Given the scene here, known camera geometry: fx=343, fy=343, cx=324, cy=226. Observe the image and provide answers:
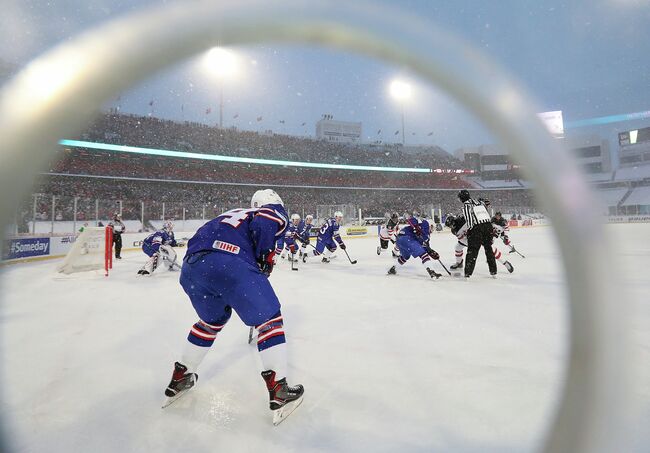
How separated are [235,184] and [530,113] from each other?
26050 mm

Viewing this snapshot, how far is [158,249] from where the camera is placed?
23.6ft

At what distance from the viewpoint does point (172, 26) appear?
0.50 meters

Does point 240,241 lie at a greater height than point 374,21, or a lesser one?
lesser

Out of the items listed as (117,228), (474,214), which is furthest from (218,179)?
(474,214)

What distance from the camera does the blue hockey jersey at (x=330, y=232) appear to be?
9055 millimetres

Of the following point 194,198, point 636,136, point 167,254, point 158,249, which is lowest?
point 167,254

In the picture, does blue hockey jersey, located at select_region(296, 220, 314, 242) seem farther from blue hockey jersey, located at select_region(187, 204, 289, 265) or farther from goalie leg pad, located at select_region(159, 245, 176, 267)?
blue hockey jersey, located at select_region(187, 204, 289, 265)

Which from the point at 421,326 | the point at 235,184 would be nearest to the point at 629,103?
the point at 235,184

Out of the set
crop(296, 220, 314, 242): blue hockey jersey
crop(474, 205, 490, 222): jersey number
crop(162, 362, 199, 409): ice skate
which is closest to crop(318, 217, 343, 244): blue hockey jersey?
crop(296, 220, 314, 242): blue hockey jersey

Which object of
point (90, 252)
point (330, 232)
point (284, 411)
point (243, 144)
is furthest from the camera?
point (243, 144)

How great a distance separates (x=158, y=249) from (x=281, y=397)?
628cm

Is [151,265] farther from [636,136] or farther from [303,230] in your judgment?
[636,136]

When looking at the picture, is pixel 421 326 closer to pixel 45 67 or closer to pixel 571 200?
pixel 571 200

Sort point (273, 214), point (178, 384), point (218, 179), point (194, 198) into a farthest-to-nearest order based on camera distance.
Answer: point (218, 179) < point (194, 198) < point (273, 214) < point (178, 384)
